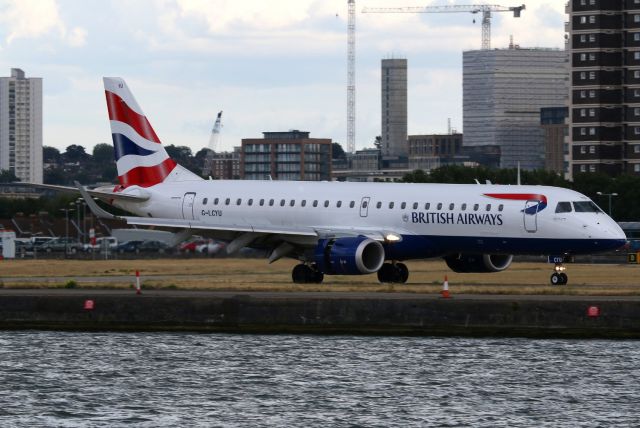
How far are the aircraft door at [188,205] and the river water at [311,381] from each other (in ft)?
52.7

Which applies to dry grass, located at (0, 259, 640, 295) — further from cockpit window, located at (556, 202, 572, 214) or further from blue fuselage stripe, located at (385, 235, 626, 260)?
cockpit window, located at (556, 202, 572, 214)

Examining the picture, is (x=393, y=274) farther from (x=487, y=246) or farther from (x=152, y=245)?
(x=152, y=245)

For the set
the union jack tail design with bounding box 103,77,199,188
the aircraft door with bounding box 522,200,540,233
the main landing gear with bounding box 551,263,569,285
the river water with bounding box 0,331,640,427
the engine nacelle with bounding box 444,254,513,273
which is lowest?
the river water with bounding box 0,331,640,427

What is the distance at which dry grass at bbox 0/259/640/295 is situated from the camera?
5516 cm

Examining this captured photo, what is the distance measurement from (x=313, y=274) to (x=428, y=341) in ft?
44.9

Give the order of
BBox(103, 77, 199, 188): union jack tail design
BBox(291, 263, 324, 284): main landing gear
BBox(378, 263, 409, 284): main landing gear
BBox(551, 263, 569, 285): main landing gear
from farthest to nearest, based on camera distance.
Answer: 1. BBox(103, 77, 199, 188): union jack tail design
2. BBox(378, 263, 409, 284): main landing gear
3. BBox(291, 263, 324, 284): main landing gear
4. BBox(551, 263, 569, 285): main landing gear

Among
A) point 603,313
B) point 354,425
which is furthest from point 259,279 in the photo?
point 354,425

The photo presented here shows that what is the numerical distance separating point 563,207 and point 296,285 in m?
10.4

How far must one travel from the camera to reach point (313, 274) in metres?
61.2

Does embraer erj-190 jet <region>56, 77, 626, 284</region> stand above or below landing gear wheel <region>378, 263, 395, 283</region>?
above

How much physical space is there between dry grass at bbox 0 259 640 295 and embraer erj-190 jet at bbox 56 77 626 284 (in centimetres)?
113

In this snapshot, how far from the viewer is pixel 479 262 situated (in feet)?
207

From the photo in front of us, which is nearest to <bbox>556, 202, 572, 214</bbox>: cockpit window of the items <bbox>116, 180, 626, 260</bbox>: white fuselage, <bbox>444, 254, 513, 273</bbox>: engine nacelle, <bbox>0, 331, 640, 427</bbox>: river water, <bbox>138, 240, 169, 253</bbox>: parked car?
<bbox>116, 180, 626, 260</bbox>: white fuselage

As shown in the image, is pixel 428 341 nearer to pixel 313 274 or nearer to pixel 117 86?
pixel 313 274
